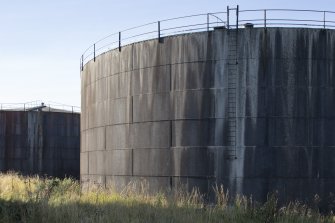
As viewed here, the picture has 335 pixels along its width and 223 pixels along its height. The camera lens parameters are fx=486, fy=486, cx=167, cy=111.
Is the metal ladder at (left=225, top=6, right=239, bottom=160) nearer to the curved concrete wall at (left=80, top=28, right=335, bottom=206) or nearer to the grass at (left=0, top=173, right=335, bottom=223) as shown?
the curved concrete wall at (left=80, top=28, right=335, bottom=206)

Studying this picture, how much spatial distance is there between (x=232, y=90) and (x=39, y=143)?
63.8 feet

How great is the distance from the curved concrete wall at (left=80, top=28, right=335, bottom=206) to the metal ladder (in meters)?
0.07

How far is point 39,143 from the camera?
3161 centimetres

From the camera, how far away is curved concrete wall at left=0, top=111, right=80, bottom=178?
31234 mm

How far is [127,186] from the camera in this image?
17.3 metres

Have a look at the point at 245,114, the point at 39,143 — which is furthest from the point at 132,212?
the point at 39,143

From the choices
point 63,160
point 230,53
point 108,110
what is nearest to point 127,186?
point 108,110

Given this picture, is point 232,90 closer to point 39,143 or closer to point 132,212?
point 132,212

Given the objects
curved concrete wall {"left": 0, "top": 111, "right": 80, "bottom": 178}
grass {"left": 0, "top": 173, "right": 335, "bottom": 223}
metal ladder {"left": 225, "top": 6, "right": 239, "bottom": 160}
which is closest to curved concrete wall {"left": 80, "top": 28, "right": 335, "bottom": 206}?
metal ladder {"left": 225, "top": 6, "right": 239, "bottom": 160}

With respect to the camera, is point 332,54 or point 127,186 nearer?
point 332,54

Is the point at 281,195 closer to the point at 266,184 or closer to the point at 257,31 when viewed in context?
the point at 266,184

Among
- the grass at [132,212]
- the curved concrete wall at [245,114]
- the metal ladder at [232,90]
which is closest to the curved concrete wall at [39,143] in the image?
the curved concrete wall at [245,114]

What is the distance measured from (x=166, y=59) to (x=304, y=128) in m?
5.13

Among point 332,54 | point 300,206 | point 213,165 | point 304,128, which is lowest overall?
point 300,206
